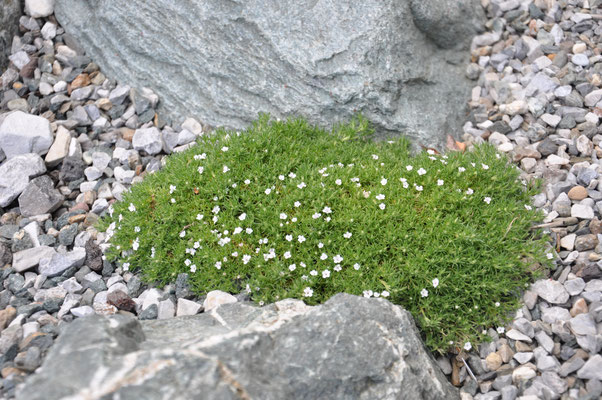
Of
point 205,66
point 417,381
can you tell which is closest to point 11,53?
point 205,66

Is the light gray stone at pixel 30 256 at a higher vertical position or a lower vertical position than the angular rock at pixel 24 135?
lower

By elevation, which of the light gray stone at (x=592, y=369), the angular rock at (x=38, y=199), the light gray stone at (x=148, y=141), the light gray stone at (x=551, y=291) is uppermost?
the light gray stone at (x=148, y=141)

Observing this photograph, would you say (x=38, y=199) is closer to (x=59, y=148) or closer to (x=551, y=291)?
(x=59, y=148)

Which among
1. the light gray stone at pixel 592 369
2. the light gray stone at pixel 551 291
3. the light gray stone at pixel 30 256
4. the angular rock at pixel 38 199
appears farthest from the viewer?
the angular rock at pixel 38 199

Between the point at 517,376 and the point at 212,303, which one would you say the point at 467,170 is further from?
the point at 212,303

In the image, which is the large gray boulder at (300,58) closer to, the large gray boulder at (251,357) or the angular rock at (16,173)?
the angular rock at (16,173)

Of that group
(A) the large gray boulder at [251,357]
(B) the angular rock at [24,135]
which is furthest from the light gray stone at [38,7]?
(A) the large gray boulder at [251,357]

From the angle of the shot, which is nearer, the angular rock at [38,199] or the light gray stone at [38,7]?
the angular rock at [38,199]

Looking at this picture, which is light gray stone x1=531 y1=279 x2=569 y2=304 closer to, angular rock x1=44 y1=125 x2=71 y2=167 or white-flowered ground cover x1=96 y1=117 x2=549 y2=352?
white-flowered ground cover x1=96 y1=117 x2=549 y2=352
